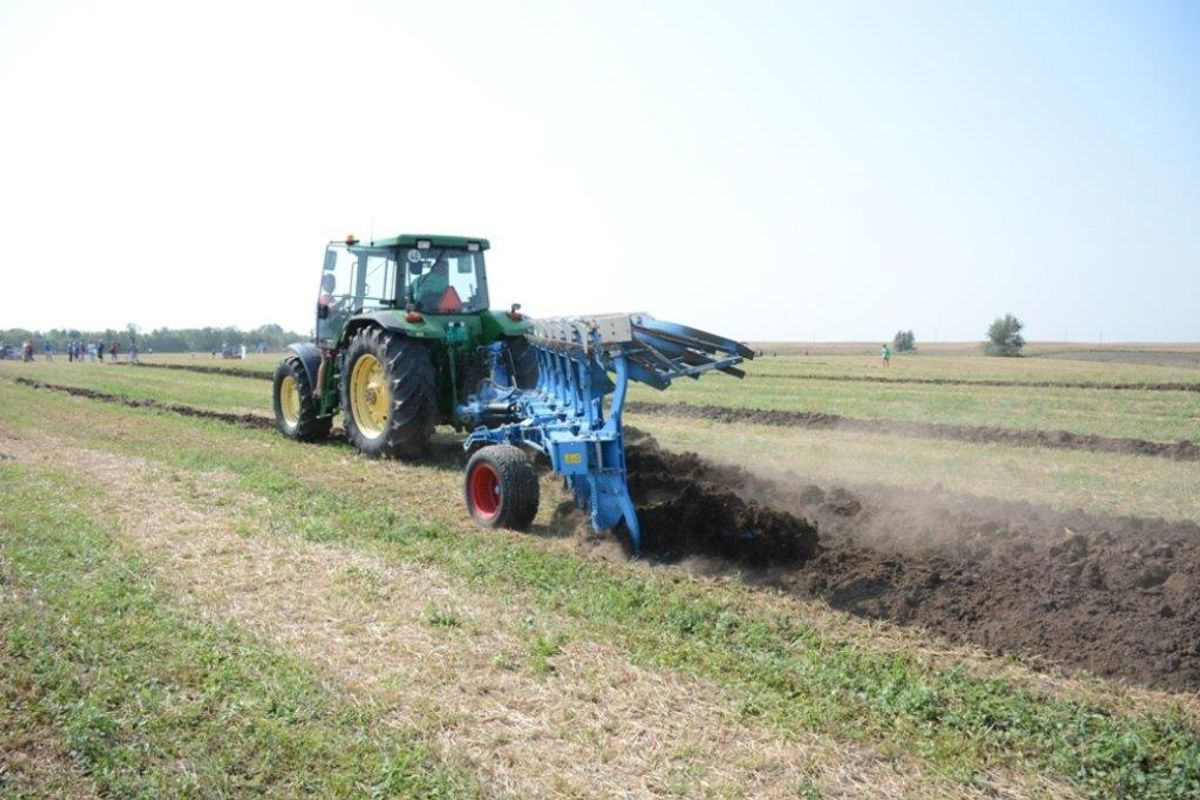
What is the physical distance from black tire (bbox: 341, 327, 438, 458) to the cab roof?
102cm

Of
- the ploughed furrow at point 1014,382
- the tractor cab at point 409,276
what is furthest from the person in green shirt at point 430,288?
the ploughed furrow at point 1014,382

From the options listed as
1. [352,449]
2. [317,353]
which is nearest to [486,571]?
[352,449]

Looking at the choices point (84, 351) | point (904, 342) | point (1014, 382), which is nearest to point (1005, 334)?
point (904, 342)

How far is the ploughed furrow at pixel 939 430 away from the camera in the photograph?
43.8 feet

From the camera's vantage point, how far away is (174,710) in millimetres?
4246

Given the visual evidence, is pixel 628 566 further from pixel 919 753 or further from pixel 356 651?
pixel 919 753

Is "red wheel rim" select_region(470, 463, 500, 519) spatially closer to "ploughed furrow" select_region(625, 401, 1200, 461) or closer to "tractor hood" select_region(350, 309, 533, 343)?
"tractor hood" select_region(350, 309, 533, 343)

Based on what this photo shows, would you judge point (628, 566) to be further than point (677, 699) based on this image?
Yes

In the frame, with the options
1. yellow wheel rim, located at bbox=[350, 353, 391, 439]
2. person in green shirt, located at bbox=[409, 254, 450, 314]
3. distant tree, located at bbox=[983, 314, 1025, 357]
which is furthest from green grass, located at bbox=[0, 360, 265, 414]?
distant tree, located at bbox=[983, 314, 1025, 357]

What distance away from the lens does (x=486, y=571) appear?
651 centimetres

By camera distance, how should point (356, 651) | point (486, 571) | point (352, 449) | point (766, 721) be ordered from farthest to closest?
point (352, 449) < point (486, 571) < point (356, 651) < point (766, 721)

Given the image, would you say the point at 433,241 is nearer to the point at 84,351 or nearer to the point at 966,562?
the point at 966,562

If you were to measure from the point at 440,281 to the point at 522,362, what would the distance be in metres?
1.53

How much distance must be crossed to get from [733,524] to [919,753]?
3257mm
